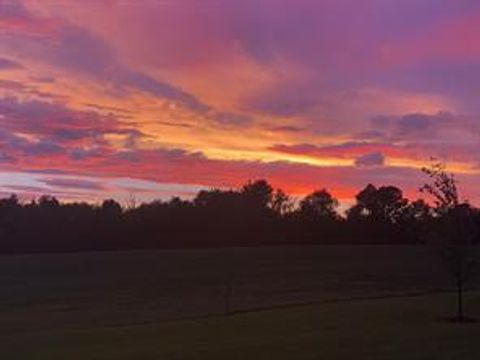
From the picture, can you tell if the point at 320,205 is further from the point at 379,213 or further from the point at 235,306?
the point at 235,306

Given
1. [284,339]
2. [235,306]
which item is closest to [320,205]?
[235,306]

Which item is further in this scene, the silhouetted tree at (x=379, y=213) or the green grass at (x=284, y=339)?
the silhouetted tree at (x=379, y=213)

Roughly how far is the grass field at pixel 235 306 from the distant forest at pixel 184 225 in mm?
15440

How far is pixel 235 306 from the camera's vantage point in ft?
167

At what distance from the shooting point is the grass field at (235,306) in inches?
983

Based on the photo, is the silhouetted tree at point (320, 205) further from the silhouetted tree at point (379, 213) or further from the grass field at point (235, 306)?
the grass field at point (235, 306)

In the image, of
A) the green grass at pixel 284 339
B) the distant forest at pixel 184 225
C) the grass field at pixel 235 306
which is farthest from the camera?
the distant forest at pixel 184 225

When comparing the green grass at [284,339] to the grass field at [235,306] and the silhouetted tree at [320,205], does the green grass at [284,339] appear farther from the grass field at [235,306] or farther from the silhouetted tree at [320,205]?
the silhouetted tree at [320,205]

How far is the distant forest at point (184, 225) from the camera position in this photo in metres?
115

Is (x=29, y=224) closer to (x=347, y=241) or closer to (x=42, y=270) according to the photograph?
(x=42, y=270)

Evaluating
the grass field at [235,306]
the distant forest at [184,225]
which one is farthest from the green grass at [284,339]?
the distant forest at [184,225]

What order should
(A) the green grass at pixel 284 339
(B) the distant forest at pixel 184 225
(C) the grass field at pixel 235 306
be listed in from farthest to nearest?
1. (B) the distant forest at pixel 184 225
2. (C) the grass field at pixel 235 306
3. (A) the green grass at pixel 284 339

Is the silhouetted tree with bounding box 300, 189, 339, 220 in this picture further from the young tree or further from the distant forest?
the young tree

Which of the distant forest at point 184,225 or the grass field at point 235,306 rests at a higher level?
the distant forest at point 184,225
